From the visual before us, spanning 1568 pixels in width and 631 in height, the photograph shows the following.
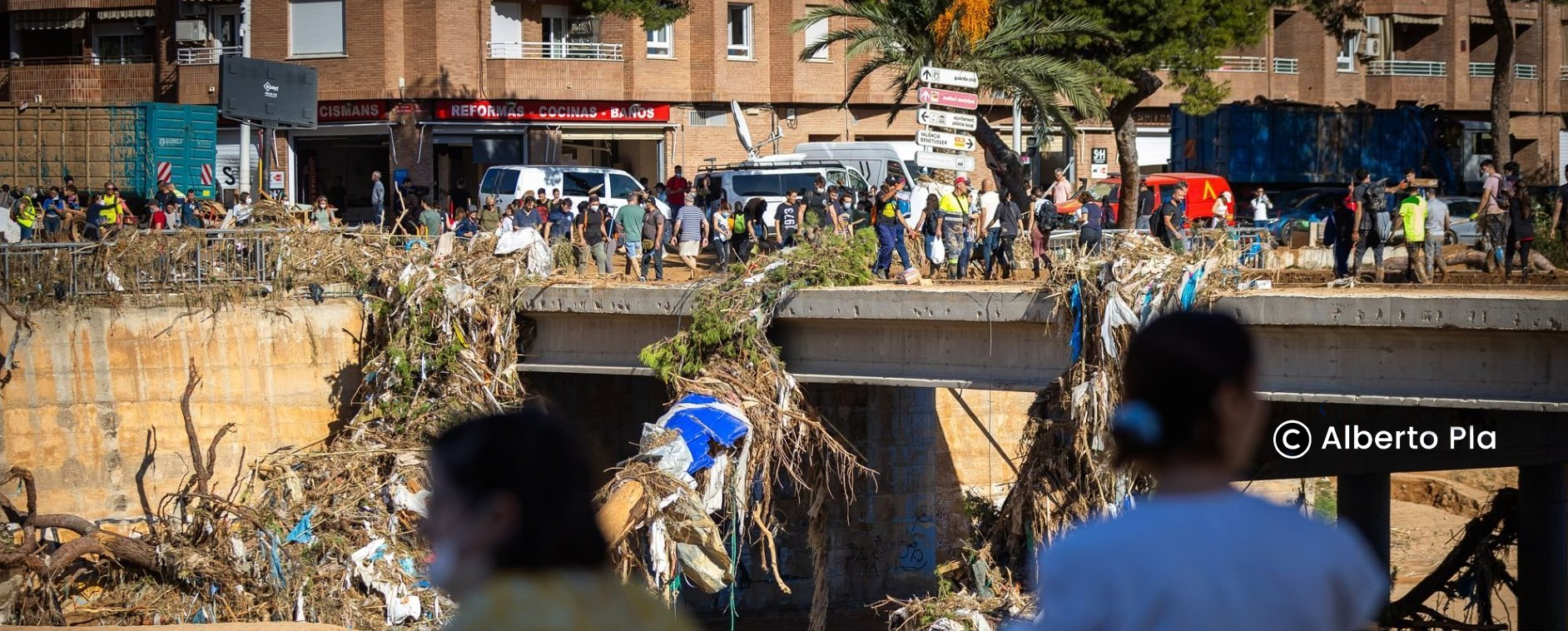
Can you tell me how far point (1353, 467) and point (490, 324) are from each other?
10390 mm

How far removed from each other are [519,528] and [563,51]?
3882 centimetres

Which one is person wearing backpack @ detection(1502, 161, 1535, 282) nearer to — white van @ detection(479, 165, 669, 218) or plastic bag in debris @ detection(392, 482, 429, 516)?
plastic bag in debris @ detection(392, 482, 429, 516)

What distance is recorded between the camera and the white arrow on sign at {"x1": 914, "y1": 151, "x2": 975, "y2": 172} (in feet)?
56.9

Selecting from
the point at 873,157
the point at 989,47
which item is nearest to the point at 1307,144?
the point at 873,157

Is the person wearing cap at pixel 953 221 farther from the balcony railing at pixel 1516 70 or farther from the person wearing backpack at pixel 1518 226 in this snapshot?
the balcony railing at pixel 1516 70

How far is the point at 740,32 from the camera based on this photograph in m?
42.3

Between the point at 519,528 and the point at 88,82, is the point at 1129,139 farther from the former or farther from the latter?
the point at 88,82

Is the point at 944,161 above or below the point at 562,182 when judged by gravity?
below

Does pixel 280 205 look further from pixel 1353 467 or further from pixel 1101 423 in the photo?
pixel 1353 467

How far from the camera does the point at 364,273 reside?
65.3ft

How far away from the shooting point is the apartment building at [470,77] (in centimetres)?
3934

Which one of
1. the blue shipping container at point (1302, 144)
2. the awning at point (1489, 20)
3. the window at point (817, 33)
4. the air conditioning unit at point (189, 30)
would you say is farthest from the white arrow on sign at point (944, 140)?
the awning at point (1489, 20)

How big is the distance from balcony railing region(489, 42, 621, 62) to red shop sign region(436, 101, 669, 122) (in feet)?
4.02

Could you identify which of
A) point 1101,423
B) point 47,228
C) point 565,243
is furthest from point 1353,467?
point 47,228
